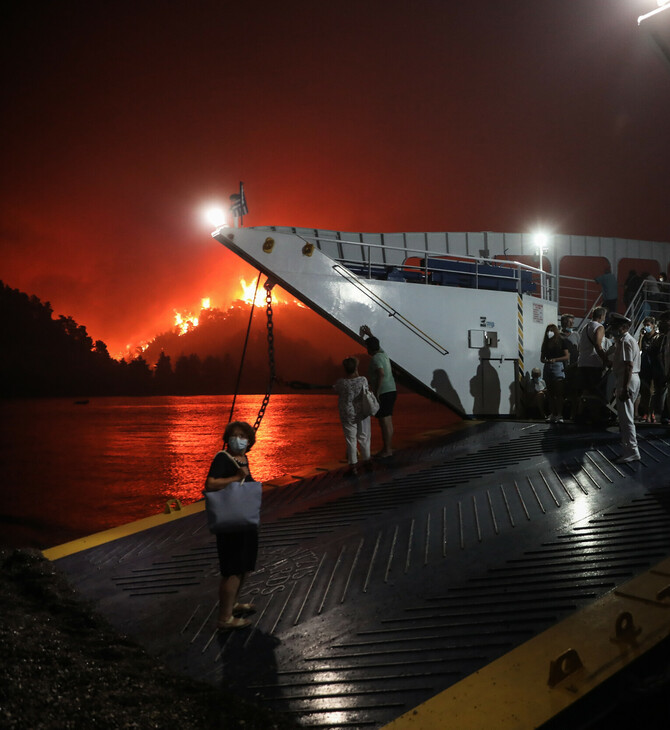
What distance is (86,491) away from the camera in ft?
42.7

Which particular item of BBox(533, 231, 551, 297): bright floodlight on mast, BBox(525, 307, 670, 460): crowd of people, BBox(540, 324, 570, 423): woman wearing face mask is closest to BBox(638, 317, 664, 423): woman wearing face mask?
BBox(525, 307, 670, 460): crowd of people

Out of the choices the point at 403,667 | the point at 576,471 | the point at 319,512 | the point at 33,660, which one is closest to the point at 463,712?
the point at 403,667

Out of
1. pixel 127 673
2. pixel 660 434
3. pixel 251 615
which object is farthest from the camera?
pixel 660 434

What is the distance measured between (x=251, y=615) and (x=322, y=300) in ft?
19.8

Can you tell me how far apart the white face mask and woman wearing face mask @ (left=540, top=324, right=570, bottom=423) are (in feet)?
22.4

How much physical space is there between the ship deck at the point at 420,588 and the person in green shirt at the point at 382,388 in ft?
4.52

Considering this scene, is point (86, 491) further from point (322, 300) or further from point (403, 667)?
point (403, 667)

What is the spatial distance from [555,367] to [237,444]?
7.15 m

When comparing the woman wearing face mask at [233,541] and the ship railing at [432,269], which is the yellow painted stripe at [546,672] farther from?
the ship railing at [432,269]

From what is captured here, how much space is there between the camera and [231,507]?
3.67 m

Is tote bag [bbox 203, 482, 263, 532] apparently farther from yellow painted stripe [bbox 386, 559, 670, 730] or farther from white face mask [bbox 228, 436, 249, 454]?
yellow painted stripe [bbox 386, 559, 670, 730]

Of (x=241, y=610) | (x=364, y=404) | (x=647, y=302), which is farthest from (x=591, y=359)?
(x=241, y=610)

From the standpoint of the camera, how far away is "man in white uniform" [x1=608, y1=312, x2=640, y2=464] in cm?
619

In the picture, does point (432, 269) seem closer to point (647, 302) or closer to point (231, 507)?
point (647, 302)
